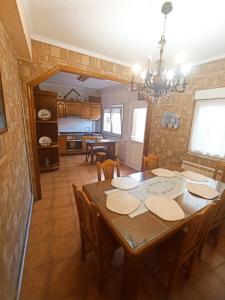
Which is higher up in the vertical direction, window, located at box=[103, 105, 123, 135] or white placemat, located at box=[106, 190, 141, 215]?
window, located at box=[103, 105, 123, 135]

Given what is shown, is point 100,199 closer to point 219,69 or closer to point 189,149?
point 189,149

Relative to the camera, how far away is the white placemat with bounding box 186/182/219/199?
1600 millimetres

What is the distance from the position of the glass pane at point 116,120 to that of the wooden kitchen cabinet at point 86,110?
101 cm

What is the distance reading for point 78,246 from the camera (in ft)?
5.78

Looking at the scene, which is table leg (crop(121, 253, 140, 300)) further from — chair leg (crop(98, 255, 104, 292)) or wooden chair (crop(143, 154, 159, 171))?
wooden chair (crop(143, 154, 159, 171))

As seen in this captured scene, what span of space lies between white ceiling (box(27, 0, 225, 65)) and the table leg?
224 centimetres

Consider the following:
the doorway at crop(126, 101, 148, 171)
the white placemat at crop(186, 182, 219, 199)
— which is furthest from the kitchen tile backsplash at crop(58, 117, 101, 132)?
the white placemat at crop(186, 182, 219, 199)

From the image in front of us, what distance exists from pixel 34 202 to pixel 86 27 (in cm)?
285

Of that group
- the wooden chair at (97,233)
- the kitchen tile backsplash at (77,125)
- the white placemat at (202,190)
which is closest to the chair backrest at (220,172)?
the white placemat at (202,190)

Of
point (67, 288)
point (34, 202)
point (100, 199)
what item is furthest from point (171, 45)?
point (34, 202)

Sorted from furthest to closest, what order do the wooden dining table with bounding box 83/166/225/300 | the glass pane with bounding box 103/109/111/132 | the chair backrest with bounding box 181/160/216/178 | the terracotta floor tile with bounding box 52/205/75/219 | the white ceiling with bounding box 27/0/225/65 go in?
the glass pane with bounding box 103/109/111/132
the chair backrest with bounding box 181/160/216/178
the terracotta floor tile with bounding box 52/205/75/219
the white ceiling with bounding box 27/0/225/65
the wooden dining table with bounding box 83/166/225/300

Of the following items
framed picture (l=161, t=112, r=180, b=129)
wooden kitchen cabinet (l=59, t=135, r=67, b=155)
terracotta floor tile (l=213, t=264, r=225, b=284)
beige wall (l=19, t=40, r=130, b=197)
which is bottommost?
terracotta floor tile (l=213, t=264, r=225, b=284)

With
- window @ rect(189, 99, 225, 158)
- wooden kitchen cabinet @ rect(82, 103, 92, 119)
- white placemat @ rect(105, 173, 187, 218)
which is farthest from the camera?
wooden kitchen cabinet @ rect(82, 103, 92, 119)

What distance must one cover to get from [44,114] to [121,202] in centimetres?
338
